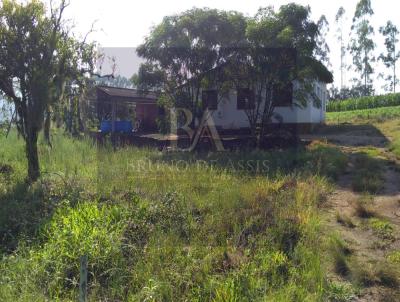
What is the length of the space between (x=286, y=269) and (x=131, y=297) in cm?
169

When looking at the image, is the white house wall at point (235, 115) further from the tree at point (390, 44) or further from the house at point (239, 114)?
the tree at point (390, 44)

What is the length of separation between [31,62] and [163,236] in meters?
5.27

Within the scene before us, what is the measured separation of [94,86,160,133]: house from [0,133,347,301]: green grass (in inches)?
572

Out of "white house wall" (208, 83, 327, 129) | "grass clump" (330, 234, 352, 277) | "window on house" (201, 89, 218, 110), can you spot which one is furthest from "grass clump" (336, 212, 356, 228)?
"white house wall" (208, 83, 327, 129)

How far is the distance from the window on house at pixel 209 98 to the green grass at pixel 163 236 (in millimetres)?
8316

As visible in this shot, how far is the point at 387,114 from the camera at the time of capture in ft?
84.3

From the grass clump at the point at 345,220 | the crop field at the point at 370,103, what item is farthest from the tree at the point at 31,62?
the crop field at the point at 370,103

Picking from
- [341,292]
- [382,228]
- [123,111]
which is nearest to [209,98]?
[123,111]

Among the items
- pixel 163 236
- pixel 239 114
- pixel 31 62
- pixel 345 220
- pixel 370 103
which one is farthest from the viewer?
pixel 370 103

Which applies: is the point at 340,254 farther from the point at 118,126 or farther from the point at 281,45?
the point at 118,126

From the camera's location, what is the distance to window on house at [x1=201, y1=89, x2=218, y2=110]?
16156 millimetres

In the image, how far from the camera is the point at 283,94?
14.8 metres

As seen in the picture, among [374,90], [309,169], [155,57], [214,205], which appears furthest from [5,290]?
[374,90]

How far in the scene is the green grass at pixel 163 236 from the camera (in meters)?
3.67
